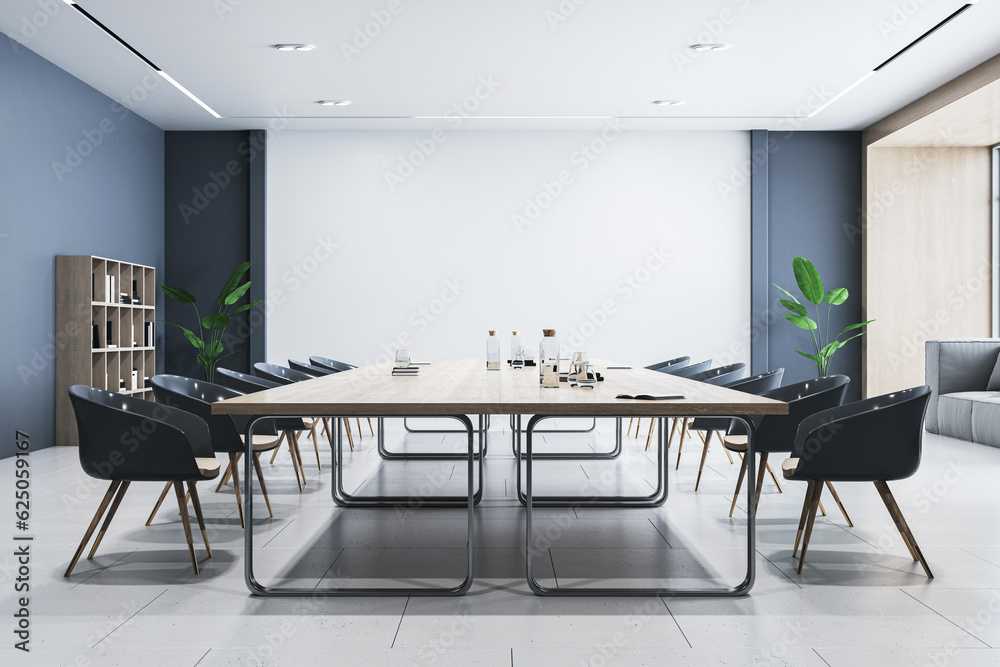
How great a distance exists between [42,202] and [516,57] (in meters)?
3.84

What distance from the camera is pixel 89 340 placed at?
19.2 ft

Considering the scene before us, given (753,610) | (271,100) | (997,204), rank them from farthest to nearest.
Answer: (997,204), (271,100), (753,610)

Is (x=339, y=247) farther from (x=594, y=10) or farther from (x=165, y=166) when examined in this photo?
(x=594, y=10)

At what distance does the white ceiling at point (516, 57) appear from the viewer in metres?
4.95

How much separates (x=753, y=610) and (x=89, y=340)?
17.7 feet

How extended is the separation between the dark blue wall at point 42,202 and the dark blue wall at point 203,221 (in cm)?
93

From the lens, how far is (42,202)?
5695 millimetres

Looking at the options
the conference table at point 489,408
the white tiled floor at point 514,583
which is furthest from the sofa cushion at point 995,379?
the conference table at point 489,408

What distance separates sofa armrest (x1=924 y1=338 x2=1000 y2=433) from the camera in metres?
6.42

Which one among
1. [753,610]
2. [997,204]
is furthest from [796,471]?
[997,204]

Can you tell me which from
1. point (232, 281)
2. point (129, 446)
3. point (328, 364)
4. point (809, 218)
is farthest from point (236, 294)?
point (809, 218)

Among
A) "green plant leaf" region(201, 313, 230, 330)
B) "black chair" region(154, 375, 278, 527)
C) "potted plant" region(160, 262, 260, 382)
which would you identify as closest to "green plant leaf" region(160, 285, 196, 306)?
"potted plant" region(160, 262, 260, 382)

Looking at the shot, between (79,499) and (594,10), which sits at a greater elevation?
(594,10)

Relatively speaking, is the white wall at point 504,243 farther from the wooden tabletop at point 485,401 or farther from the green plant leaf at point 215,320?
the wooden tabletop at point 485,401
